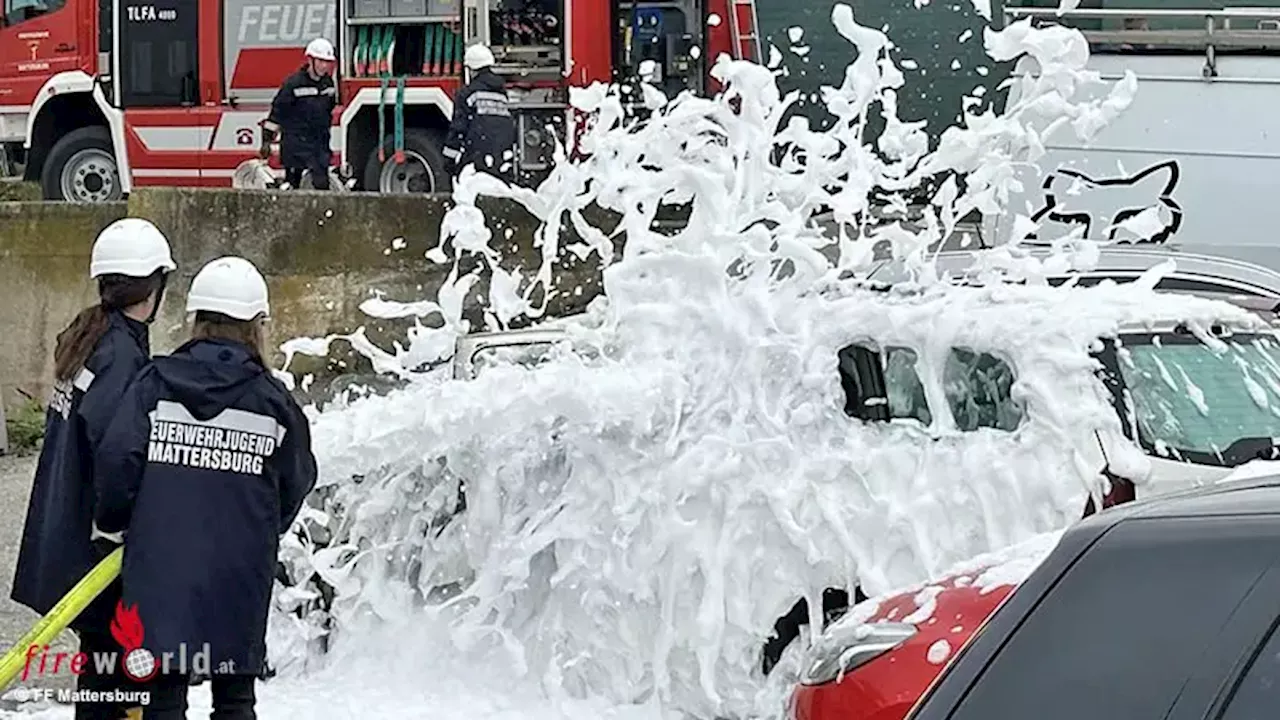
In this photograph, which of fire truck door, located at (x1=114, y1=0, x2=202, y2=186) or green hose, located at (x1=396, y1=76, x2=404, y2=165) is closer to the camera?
green hose, located at (x1=396, y1=76, x2=404, y2=165)

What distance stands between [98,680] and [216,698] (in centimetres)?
32

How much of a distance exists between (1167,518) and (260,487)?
2.63 meters

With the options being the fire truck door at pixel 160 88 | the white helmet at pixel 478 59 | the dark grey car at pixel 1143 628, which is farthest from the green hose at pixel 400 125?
the dark grey car at pixel 1143 628

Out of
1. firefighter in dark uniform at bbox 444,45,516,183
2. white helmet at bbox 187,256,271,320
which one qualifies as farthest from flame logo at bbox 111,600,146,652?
firefighter in dark uniform at bbox 444,45,516,183

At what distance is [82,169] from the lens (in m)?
17.2

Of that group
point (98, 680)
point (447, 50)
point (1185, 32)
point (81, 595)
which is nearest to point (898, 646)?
point (81, 595)

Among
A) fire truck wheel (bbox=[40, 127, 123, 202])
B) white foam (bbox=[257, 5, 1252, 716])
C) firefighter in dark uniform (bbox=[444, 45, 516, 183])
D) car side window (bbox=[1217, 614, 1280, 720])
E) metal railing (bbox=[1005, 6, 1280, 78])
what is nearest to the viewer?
car side window (bbox=[1217, 614, 1280, 720])

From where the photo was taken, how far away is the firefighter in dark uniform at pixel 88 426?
441 centimetres

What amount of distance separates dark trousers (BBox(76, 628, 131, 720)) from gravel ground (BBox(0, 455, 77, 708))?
4.13ft

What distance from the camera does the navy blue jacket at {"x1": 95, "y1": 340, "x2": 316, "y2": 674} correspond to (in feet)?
14.1

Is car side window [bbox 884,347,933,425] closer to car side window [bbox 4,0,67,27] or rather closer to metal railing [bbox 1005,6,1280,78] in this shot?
metal railing [bbox 1005,6,1280,78]

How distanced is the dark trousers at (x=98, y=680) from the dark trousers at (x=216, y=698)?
0.08 metres

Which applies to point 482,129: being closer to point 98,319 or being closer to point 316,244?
point 316,244

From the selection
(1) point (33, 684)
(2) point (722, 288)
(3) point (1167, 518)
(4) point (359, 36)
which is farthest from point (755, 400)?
(4) point (359, 36)
